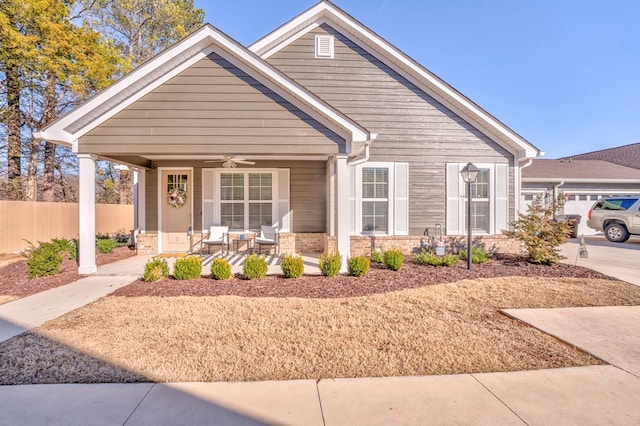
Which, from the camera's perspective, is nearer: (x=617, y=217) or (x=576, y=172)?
(x=617, y=217)

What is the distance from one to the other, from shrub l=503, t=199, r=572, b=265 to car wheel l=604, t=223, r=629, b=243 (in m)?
7.48

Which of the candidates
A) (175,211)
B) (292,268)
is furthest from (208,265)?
(175,211)

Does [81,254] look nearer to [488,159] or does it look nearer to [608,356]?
[608,356]

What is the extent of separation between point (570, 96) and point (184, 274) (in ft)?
82.9

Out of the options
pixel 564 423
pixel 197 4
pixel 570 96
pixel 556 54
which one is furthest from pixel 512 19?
pixel 197 4

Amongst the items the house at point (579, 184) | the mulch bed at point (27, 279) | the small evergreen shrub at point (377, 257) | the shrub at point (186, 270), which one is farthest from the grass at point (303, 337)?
the house at point (579, 184)

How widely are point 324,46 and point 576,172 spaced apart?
49.8 ft

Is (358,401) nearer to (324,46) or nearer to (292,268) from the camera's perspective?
(292,268)

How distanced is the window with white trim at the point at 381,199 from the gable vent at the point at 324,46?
3.41m

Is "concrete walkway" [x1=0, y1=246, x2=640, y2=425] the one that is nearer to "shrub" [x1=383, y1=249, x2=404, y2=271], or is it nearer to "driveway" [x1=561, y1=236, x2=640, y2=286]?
"shrub" [x1=383, y1=249, x2=404, y2=271]

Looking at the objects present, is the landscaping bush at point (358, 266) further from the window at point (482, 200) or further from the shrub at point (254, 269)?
the window at point (482, 200)

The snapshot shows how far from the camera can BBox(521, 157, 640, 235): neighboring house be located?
14.6m

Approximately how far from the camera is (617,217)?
12.1 metres

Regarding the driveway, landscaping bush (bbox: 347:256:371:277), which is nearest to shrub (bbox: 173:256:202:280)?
landscaping bush (bbox: 347:256:371:277)
